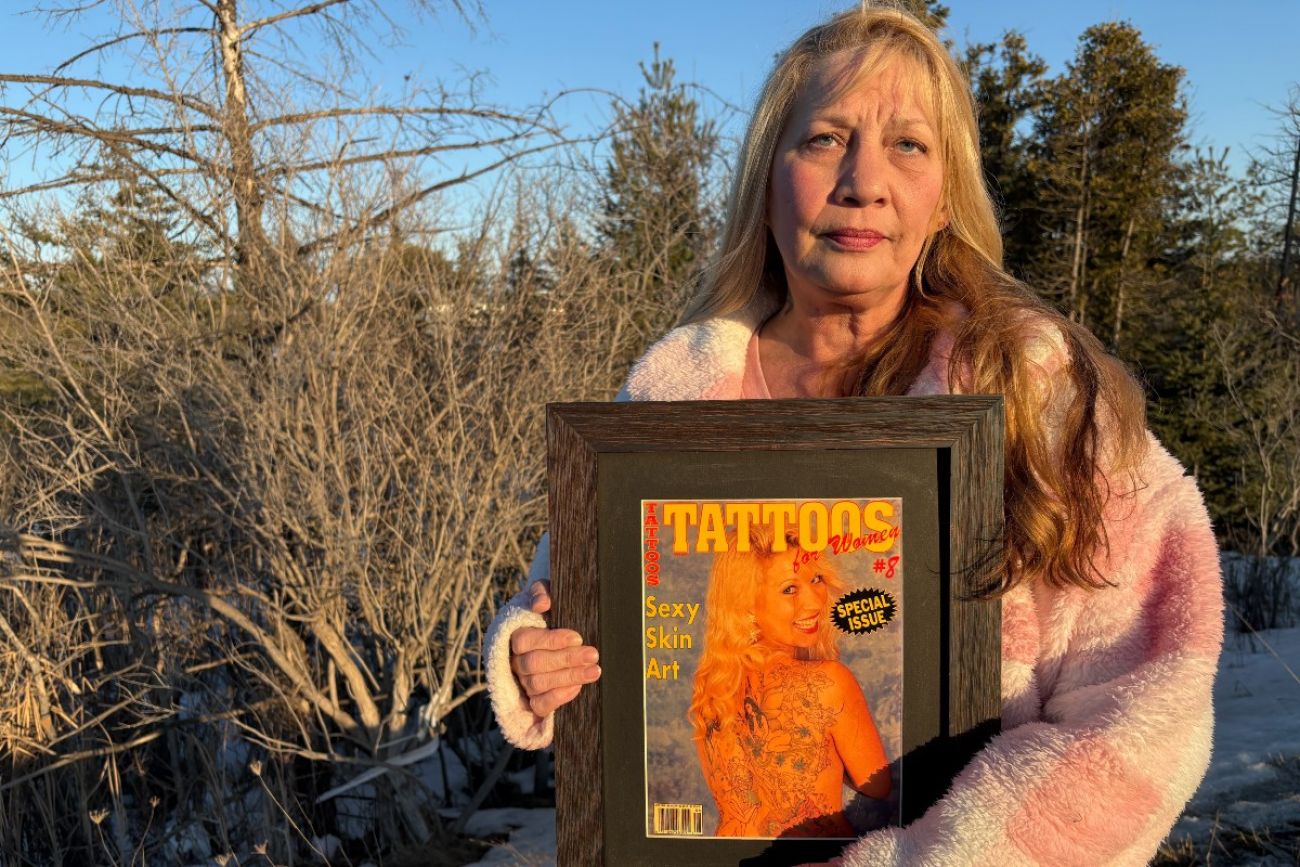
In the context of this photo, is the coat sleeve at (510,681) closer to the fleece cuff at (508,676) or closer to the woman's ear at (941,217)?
the fleece cuff at (508,676)

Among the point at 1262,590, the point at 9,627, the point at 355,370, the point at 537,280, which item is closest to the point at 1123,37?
the point at 1262,590

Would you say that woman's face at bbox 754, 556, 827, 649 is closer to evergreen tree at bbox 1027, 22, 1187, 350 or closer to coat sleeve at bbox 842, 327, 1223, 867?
coat sleeve at bbox 842, 327, 1223, 867

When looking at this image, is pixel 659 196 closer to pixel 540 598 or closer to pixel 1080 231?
pixel 540 598

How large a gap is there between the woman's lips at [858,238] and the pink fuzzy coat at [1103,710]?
0.93 ft

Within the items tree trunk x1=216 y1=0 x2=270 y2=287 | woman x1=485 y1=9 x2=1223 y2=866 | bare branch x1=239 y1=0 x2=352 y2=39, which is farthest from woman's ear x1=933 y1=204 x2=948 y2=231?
bare branch x1=239 y1=0 x2=352 y2=39

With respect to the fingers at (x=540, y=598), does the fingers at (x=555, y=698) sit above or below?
below

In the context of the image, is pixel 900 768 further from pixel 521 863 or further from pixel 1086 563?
pixel 521 863

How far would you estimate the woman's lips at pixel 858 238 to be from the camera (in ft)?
4.95

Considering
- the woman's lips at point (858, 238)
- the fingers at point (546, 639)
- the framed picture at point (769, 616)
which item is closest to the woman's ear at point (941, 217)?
the woman's lips at point (858, 238)

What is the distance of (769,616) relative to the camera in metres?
1.36

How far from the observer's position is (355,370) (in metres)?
5.46

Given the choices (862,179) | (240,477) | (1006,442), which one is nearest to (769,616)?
(1006,442)

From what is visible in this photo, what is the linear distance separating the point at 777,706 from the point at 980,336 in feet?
1.96

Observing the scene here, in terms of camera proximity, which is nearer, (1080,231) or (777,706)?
(777,706)
